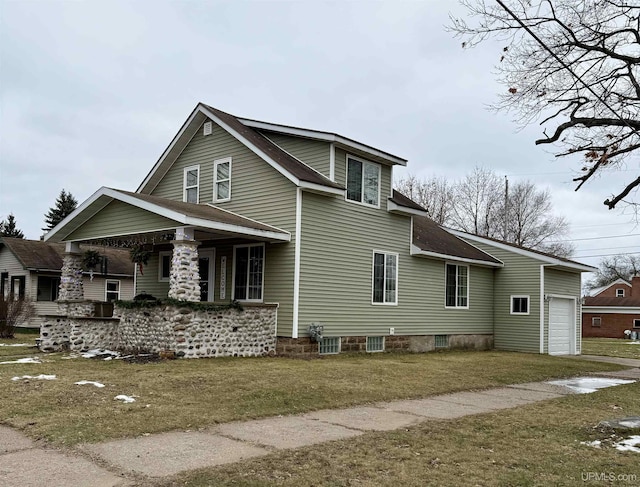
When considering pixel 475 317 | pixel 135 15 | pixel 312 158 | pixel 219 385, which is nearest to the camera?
pixel 219 385

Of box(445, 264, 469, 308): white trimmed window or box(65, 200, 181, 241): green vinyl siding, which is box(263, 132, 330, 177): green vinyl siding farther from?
box(445, 264, 469, 308): white trimmed window

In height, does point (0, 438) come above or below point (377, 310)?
below

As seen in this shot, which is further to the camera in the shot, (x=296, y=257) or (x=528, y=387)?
(x=296, y=257)

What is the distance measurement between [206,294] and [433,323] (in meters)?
7.83

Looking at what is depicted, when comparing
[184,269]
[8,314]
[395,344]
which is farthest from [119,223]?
[395,344]

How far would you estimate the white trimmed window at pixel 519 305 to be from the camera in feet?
74.8

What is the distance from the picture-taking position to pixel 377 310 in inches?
727

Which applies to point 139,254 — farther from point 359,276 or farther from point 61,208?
point 61,208

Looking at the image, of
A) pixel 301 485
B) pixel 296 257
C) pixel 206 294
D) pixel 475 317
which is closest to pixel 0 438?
pixel 301 485

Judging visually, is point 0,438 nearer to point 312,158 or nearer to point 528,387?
point 528,387

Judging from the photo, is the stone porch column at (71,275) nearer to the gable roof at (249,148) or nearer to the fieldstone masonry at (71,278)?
the fieldstone masonry at (71,278)

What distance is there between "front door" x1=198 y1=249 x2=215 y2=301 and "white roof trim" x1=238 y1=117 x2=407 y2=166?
4088mm

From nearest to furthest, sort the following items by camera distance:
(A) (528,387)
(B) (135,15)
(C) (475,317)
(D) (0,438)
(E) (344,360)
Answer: (D) (0,438)
(A) (528,387)
(B) (135,15)
(E) (344,360)
(C) (475,317)

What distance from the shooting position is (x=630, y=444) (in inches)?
274
